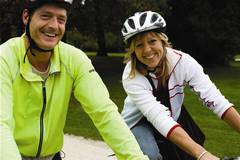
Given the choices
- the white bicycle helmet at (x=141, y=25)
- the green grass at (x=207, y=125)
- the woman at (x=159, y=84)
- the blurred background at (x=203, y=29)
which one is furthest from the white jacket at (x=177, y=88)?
the blurred background at (x=203, y=29)

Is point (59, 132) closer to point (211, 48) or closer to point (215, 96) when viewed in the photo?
point (215, 96)

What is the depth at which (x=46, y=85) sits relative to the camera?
108 inches

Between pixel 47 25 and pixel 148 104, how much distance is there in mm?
1111

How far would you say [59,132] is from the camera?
9.44ft

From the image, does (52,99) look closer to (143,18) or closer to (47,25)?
(47,25)

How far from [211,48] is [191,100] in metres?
13.7

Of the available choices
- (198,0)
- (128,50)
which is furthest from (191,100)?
(198,0)

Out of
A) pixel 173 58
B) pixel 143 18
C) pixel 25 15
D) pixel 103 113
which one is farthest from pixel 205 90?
pixel 25 15

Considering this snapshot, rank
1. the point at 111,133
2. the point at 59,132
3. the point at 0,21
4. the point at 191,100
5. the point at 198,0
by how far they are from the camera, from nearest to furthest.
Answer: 1. the point at 111,133
2. the point at 59,132
3. the point at 191,100
4. the point at 0,21
5. the point at 198,0

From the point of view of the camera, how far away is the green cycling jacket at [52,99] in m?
2.64

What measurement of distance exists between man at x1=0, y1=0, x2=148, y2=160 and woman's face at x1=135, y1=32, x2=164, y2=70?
974 mm

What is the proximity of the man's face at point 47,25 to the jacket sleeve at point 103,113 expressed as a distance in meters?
0.20

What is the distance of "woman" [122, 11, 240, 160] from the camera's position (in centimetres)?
370

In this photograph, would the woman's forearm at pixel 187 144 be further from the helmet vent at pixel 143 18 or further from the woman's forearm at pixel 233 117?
the helmet vent at pixel 143 18
